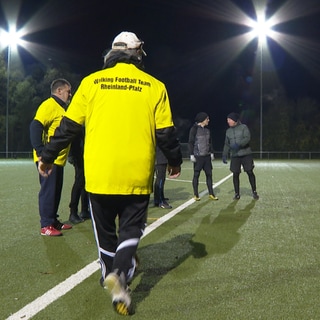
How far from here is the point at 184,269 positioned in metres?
4.29

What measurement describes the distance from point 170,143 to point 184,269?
150 cm

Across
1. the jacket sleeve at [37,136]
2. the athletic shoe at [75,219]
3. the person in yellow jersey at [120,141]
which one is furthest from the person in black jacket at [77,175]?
the person in yellow jersey at [120,141]

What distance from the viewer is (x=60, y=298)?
11.4 ft

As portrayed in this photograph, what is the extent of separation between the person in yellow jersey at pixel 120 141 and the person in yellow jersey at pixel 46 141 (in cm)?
226

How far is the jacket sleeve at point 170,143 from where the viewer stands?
335 cm

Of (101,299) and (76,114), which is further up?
(76,114)

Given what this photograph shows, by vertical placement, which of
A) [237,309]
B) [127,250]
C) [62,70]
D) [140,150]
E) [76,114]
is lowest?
[237,309]

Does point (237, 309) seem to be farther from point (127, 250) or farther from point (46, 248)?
point (46, 248)

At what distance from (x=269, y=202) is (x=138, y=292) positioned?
20.9 ft

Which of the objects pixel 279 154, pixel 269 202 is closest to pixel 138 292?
pixel 269 202

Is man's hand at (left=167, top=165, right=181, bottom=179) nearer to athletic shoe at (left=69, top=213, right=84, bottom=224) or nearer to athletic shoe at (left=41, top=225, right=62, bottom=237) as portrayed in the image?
athletic shoe at (left=41, top=225, right=62, bottom=237)

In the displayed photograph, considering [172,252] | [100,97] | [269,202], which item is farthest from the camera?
[269,202]

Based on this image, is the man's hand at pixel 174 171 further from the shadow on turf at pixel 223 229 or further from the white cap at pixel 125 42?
the shadow on turf at pixel 223 229

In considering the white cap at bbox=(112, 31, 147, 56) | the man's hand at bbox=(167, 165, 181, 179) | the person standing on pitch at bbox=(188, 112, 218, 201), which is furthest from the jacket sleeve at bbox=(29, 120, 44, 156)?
the person standing on pitch at bbox=(188, 112, 218, 201)
